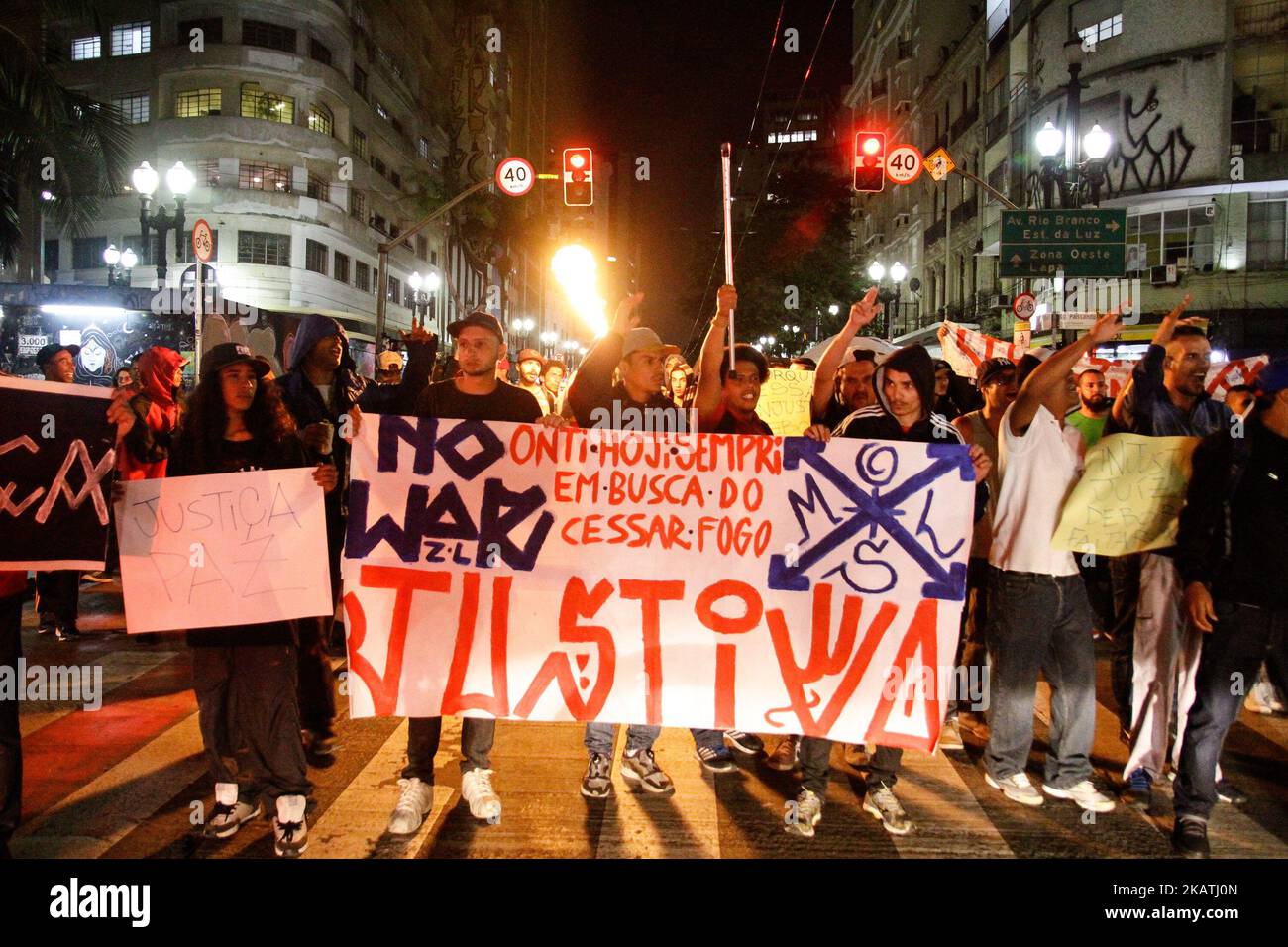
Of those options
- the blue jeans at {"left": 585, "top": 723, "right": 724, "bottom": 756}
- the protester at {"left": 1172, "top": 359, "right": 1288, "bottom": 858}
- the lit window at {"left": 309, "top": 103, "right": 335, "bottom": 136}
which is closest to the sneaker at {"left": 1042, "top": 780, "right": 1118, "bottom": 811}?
the protester at {"left": 1172, "top": 359, "right": 1288, "bottom": 858}

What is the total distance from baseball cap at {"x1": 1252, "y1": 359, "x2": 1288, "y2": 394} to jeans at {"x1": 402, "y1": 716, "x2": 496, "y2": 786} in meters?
3.41

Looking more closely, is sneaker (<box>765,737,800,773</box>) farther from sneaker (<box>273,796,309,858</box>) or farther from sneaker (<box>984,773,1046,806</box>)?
sneaker (<box>273,796,309,858</box>)

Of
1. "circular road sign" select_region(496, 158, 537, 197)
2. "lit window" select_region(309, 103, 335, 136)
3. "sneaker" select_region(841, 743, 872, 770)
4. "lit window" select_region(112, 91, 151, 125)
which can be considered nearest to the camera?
"sneaker" select_region(841, 743, 872, 770)

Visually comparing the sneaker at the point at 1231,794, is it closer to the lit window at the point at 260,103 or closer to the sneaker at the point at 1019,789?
the sneaker at the point at 1019,789

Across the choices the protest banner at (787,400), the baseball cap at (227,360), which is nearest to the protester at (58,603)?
the baseball cap at (227,360)

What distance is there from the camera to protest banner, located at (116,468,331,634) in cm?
365

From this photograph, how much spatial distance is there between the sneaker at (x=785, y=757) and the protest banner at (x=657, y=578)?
2.35ft

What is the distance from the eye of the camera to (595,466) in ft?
13.0

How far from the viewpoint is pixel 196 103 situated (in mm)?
34875

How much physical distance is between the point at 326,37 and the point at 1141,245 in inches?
1248

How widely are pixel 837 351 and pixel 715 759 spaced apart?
220 cm

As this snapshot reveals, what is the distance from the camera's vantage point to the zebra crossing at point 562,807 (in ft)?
11.7

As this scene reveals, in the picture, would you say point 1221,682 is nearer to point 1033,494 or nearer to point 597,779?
point 1033,494
